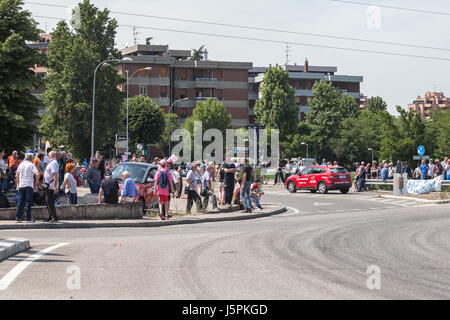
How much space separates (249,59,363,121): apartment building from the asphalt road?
102 metres

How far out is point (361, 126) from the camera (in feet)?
333

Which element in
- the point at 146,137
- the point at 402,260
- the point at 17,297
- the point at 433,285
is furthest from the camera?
the point at 146,137

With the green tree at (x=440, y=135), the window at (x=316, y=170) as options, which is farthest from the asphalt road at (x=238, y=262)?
the green tree at (x=440, y=135)

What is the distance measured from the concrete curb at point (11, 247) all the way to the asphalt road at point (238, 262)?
0.17m

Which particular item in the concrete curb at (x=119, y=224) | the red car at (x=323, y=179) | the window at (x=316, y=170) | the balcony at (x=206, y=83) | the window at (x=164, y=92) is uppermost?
the balcony at (x=206, y=83)

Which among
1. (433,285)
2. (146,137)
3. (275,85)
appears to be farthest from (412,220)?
(275,85)

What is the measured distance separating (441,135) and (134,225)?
75224mm

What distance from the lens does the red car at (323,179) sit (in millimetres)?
36750

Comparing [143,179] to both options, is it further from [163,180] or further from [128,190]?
[163,180]

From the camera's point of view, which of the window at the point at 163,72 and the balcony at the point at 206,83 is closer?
the window at the point at 163,72

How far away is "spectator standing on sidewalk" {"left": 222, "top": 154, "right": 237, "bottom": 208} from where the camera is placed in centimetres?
2380

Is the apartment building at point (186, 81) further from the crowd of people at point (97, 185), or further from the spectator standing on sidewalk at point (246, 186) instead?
the spectator standing on sidewalk at point (246, 186)
